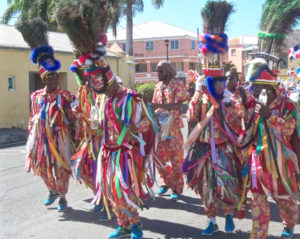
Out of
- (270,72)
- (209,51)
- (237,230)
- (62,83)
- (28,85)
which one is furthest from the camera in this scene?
(62,83)

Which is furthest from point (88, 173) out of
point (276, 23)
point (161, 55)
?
point (161, 55)

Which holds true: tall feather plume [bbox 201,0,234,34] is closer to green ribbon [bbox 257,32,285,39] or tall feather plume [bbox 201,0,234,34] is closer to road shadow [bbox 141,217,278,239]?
green ribbon [bbox 257,32,285,39]

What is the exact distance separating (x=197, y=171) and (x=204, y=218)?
82cm

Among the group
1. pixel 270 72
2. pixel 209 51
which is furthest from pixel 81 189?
pixel 270 72

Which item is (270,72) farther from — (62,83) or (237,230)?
(62,83)

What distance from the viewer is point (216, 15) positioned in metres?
4.55

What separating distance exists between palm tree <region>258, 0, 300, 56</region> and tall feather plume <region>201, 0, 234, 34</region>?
40 cm

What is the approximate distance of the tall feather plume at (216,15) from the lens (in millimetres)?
4559

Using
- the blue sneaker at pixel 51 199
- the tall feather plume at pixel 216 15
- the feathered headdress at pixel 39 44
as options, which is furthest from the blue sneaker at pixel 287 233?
the feathered headdress at pixel 39 44

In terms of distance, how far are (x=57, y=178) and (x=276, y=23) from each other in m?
3.40

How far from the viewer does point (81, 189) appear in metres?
7.01

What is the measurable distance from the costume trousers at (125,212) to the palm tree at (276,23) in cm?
209

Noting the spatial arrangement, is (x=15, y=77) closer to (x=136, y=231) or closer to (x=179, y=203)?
(x=179, y=203)

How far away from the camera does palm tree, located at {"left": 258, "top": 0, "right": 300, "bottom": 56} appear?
4.42 m
